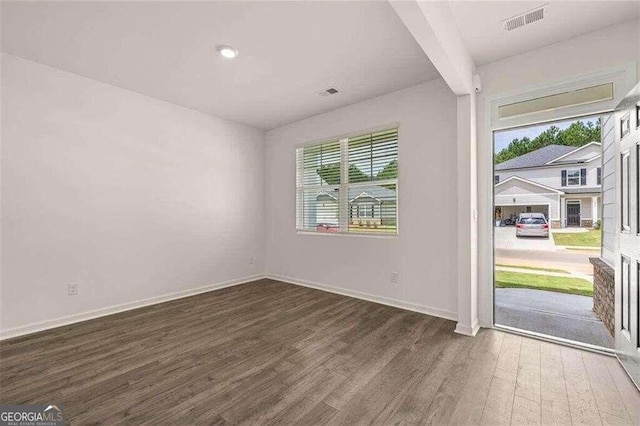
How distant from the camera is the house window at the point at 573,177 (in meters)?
3.20

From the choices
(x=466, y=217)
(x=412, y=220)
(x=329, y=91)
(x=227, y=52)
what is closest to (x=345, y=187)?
(x=412, y=220)

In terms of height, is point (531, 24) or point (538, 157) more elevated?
point (531, 24)

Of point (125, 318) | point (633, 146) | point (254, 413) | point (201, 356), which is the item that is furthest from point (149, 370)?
point (633, 146)

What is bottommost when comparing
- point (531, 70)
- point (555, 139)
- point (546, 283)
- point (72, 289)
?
point (546, 283)

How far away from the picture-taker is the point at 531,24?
7.34ft

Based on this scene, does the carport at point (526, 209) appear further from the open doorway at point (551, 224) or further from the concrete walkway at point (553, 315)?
the concrete walkway at point (553, 315)

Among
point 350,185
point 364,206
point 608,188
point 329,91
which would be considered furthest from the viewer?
point 350,185

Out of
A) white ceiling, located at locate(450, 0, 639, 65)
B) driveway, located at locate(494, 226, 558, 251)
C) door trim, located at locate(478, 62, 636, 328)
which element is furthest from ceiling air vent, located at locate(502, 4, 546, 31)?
driveway, located at locate(494, 226, 558, 251)

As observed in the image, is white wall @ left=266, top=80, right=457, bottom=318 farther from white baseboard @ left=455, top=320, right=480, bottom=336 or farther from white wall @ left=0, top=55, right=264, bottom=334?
white wall @ left=0, top=55, right=264, bottom=334

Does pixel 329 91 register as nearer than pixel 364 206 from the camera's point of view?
Yes

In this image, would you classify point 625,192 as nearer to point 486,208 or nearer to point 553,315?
point 486,208

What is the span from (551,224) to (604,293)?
134cm

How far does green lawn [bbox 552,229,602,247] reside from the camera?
10.2 feet

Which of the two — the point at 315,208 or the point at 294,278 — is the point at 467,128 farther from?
the point at 294,278
